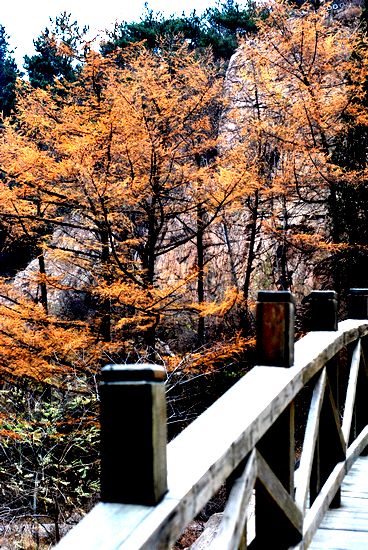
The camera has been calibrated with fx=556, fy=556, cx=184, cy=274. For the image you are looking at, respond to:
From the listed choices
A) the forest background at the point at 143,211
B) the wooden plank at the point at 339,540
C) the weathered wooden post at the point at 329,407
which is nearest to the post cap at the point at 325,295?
→ the weathered wooden post at the point at 329,407

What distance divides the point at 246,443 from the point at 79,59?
30.6 feet

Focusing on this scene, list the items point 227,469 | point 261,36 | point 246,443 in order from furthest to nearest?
point 261,36, point 246,443, point 227,469

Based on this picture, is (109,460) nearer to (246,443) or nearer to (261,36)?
(246,443)

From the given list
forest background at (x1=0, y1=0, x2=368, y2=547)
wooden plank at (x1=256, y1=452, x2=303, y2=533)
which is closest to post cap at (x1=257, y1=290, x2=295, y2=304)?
wooden plank at (x1=256, y1=452, x2=303, y2=533)

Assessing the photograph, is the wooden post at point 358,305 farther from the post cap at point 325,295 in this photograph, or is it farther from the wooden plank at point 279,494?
the wooden plank at point 279,494

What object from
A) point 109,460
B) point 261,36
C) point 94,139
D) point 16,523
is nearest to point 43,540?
point 16,523

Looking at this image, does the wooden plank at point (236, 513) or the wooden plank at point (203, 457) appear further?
the wooden plank at point (236, 513)

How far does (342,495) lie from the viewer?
3.16 meters

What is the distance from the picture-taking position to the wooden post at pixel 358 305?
389 cm

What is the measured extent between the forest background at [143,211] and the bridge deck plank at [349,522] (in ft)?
12.8

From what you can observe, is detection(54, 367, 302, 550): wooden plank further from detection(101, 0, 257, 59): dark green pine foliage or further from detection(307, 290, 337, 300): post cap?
detection(101, 0, 257, 59): dark green pine foliage

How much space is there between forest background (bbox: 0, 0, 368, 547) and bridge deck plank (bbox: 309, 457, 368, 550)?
3.91 m

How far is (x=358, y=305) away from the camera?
12.9 feet

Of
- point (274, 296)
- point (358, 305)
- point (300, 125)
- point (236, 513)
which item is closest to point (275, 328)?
point (274, 296)
